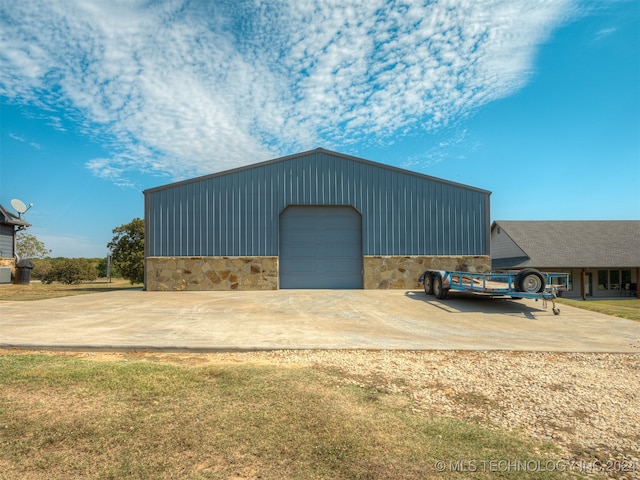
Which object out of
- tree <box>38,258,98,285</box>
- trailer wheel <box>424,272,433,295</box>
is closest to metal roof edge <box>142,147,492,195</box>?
trailer wheel <box>424,272,433,295</box>

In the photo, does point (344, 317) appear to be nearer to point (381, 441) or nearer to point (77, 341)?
point (77, 341)

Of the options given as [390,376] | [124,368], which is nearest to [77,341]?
[124,368]

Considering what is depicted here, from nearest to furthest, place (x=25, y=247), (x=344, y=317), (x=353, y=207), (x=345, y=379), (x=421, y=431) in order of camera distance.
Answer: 1. (x=421, y=431)
2. (x=345, y=379)
3. (x=344, y=317)
4. (x=353, y=207)
5. (x=25, y=247)

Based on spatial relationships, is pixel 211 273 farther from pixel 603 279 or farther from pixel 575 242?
pixel 603 279

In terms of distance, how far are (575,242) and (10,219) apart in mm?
45760

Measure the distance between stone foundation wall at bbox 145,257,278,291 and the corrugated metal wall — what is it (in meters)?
0.41

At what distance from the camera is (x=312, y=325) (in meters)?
9.14

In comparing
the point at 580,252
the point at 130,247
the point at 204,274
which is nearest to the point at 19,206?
the point at 130,247

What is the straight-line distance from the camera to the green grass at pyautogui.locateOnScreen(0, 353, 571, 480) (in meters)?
2.95

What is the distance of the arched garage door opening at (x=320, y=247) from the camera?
1864 centimetres

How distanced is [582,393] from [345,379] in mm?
3024

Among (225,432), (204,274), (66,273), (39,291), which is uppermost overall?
(204,274)

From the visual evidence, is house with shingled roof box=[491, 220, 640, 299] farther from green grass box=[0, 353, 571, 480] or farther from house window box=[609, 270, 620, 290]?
green grass box=[0, 353, 571, 480]

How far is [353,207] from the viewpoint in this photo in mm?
18750
